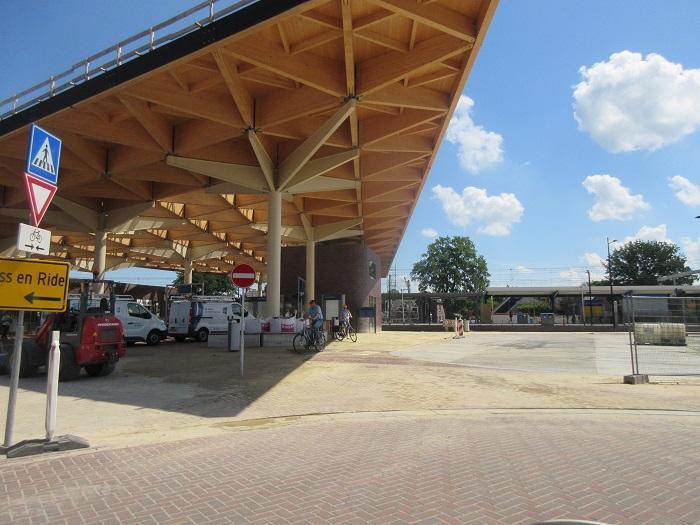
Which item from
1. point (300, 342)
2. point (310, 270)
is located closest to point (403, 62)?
point (300, 342)

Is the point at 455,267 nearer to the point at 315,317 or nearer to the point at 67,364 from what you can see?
the point at 315,317

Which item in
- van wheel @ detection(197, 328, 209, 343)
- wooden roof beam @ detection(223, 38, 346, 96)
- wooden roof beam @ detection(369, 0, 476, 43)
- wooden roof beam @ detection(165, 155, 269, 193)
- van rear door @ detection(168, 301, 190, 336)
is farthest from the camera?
van wheel @ detection(197, 328, 209, 343)

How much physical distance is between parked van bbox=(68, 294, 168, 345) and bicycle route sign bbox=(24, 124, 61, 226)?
17.8 meters

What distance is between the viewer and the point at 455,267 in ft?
303

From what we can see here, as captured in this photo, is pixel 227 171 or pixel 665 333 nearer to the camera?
pixel 665 333

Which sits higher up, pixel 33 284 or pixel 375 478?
pixel 33 284

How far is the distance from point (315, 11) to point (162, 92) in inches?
254

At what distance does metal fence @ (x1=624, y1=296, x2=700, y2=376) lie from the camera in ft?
40.1

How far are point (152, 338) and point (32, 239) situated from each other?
19403 mm

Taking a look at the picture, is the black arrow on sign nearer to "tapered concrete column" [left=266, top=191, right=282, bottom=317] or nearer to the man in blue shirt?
the man in blue shirt

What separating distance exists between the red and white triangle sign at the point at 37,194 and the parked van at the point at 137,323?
1792cm

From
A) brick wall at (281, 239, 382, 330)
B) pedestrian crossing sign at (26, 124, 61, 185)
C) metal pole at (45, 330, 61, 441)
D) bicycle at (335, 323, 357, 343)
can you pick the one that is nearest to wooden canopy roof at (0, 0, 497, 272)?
brick wall at (281, 239, 382, 330)

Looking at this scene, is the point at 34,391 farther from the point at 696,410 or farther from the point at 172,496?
the point at 696,410

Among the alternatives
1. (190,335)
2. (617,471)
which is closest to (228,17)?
(617,471)
